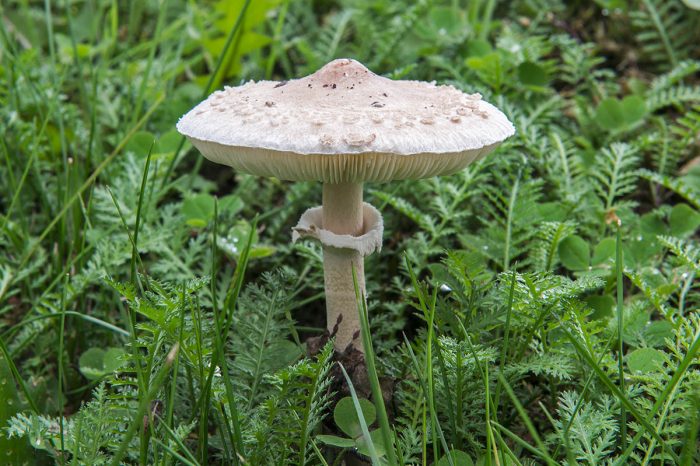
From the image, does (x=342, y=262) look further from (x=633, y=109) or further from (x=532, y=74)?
(x=633, y=109)

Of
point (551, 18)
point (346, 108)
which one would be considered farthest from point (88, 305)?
point (551, 18)

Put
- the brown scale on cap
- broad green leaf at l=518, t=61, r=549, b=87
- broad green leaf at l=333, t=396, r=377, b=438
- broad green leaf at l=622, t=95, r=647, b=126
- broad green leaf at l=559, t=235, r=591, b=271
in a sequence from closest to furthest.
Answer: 1. the brown scale on cap
2. broad green leaf at l=333, t=396, r=377, b=438
3. broad green leaf at l=559, t=235, r=591, b=271
4. broad green leaf at l=622, t=95, r=647, b=126
5. broad green leaf at l=518, t=61, r=549, b=87

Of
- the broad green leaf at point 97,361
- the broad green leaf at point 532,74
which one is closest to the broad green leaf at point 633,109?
the broad green leaf at point 532,74

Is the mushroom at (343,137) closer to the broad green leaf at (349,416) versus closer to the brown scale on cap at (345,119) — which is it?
the brown scale on cap at (345,119)

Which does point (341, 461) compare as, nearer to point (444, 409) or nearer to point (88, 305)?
point (444, 409)

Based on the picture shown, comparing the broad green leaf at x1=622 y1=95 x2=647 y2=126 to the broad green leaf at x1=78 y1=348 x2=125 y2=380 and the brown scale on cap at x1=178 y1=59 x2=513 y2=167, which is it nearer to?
the brown scale on cap at x1=178 y1=59 x2=513 y2=167

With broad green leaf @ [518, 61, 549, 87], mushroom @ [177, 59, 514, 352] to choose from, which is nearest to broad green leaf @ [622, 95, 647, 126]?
broad green leaf @ [518, 61, 549, 87]
